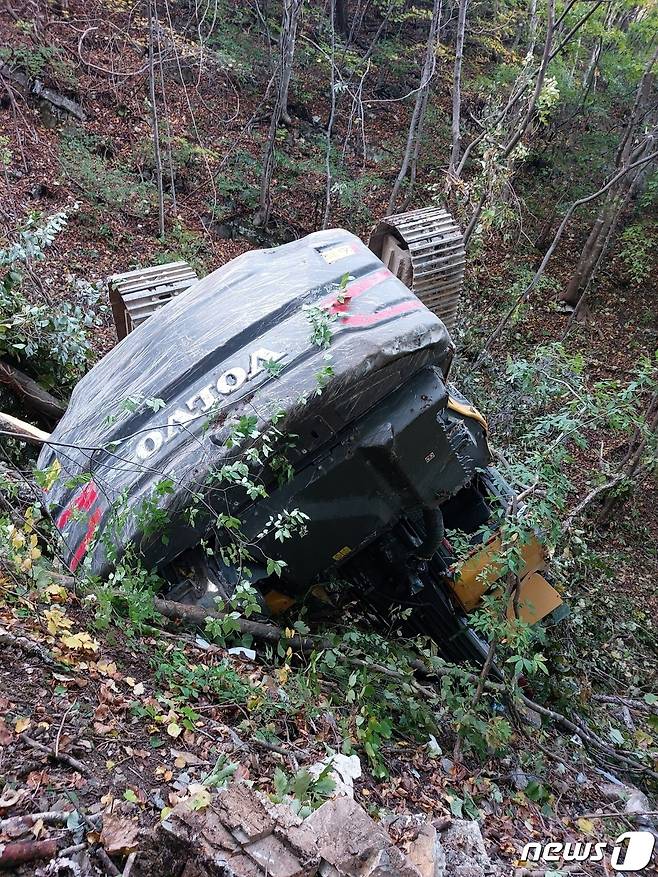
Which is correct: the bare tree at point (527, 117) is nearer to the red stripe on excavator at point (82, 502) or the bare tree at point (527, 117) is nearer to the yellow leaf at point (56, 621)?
the red stripe on excavator at point (82, 502)

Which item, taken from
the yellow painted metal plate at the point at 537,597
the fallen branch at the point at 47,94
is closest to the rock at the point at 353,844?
the yellow painted metal plate at the point at 537,597

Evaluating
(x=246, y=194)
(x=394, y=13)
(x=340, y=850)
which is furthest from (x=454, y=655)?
(x=394, y=13)

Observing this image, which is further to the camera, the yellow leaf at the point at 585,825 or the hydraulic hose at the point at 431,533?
the hydraulic hose at the point at 431,533

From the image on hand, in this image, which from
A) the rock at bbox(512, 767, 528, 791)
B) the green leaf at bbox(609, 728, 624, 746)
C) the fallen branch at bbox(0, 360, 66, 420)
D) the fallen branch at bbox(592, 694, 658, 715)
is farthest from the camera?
the fallen branch at bbox(592, 694, 658, 715)

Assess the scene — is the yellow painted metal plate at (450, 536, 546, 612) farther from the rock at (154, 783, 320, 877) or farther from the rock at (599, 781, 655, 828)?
the rock at (154, 783, 320, 877)

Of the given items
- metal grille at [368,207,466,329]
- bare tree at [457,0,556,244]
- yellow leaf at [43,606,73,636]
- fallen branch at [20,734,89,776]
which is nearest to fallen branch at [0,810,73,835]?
fallen branch at [20,734,89,776]

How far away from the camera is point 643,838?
3461 mm

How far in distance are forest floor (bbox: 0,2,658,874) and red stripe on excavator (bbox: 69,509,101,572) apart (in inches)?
13.2

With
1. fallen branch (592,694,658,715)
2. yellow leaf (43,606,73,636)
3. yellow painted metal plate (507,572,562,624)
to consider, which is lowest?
fallen branch (592,694,658,715)

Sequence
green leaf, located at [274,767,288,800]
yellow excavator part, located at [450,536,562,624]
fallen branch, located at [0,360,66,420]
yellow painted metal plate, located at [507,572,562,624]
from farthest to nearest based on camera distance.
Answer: fallen branch, located at [0,360,66,420]
yellow painted metal plate, located at [507,572,562,624]
yellow excavator part, located at [450,536,562,624]
green leaf, located at [274,767,288,800]

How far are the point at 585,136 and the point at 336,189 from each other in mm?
6660

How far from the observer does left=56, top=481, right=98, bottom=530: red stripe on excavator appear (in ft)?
11.7

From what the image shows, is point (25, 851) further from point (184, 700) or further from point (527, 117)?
point (527, 117)

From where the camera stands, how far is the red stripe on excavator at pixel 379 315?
138 inches
